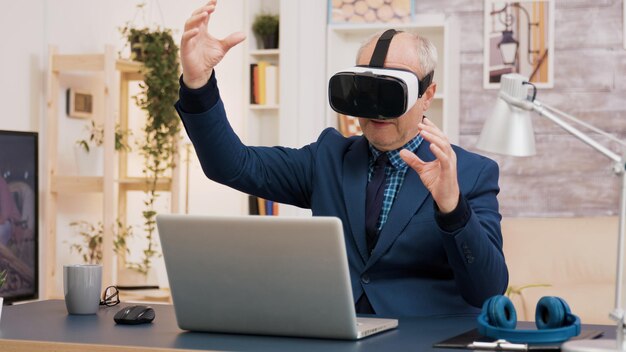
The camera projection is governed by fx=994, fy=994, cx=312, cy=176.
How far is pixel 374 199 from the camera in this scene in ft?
7.45

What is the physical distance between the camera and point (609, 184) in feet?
16.3

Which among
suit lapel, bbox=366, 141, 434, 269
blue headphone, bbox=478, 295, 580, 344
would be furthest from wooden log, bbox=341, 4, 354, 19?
blue headphone, bbox=478, 295, 580, 344

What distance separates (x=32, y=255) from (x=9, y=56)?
94cm

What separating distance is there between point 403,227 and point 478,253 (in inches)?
10.3

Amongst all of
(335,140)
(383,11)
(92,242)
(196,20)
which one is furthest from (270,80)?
(196,20)

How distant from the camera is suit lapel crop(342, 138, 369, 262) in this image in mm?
2222

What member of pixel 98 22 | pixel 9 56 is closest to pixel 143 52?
pixel 98 22

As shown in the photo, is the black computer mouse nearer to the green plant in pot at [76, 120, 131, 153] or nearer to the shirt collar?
the shirt collar

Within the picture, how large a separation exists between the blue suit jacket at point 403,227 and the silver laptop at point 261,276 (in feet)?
1.11

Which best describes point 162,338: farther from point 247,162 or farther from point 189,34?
point 247,162

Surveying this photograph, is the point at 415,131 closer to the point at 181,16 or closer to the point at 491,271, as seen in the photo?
the point at 491,271

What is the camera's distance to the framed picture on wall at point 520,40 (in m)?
5.03

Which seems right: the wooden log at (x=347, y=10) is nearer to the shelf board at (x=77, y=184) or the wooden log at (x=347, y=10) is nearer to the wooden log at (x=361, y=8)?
the wooden log at (x=361, y=8)

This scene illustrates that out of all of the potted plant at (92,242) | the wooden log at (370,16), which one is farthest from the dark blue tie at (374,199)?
the wooden log at (370,16)
